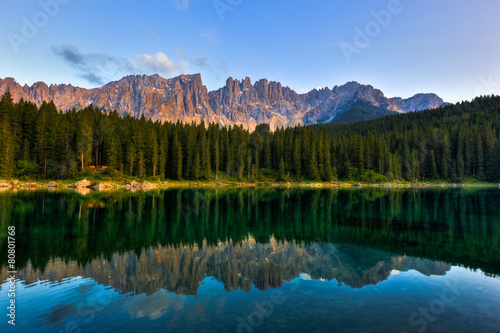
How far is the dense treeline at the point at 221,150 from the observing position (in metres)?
75.3

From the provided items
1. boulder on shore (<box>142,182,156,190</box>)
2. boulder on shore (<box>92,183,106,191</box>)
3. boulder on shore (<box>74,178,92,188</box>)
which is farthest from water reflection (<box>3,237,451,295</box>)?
boulder on shore (<box>142,182,156,190</box>)

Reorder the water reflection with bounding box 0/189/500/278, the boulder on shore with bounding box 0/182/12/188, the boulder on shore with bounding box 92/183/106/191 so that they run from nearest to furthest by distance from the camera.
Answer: the water reflection with bounding box 0/189/500/278
the boulder on shore with bounding box 0/182/12/188
the boulder on shore with bounding box 92/183/106/191

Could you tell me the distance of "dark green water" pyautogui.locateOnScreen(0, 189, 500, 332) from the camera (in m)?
9.43

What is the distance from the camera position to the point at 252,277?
1405 cm

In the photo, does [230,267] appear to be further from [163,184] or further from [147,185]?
[163,184]

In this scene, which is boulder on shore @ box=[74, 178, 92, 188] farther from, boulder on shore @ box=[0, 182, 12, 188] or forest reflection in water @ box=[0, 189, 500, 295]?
forest reflection in water @ box=[0, 189, 500, 295]

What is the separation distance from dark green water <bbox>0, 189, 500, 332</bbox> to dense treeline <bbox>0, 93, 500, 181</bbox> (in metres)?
59.7

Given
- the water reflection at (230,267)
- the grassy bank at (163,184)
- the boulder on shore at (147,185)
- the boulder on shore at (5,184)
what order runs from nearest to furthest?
the water reflection at (230,267)
the boulder on shore at (5,184)
the grassy bank at (163,184)
the boulder on shore at (147,185)

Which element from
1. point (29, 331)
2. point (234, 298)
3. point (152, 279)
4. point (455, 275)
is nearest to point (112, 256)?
point (152, 279)

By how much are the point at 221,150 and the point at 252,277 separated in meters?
101

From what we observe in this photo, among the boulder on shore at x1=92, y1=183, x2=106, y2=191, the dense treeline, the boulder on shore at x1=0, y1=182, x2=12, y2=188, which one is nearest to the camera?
the boulder on shore at x1=0, y1=182, x2=12, y2=188

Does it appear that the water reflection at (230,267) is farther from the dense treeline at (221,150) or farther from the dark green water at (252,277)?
the dense treeline at (221,150)

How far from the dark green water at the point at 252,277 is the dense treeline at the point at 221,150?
196 feet

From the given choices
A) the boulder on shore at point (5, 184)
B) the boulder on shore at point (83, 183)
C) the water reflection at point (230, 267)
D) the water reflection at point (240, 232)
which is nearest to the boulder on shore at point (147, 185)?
the boulder on shore at point (83, 183)
